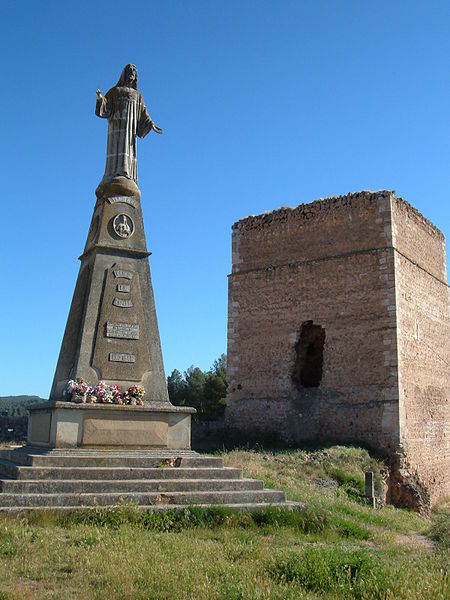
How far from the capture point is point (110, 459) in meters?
7.76

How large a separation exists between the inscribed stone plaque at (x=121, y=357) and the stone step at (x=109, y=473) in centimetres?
170

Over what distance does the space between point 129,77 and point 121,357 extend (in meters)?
4.54

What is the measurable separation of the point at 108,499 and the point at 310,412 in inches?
502

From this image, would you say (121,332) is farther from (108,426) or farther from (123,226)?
(123,226)

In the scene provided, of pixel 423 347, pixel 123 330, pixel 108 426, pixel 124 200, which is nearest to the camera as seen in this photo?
pixel 108 426

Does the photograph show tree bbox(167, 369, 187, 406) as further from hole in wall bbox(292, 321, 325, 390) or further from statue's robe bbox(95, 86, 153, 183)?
statue's robe bbox(95, 86, 153, 183)

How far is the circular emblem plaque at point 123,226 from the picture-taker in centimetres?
950

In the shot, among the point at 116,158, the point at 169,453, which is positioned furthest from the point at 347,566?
the point at 116,158

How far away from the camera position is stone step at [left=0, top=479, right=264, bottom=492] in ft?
22.6

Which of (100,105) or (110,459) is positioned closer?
(110,459)

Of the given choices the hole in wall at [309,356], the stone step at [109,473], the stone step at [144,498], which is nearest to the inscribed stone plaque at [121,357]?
the stone step at [109,473]

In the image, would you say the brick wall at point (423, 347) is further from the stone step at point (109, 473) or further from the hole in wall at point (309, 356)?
the stone step at point (109, 473)

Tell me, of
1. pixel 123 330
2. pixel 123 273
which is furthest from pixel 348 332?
pixel 123 330

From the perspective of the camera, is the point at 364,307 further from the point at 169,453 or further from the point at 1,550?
the point at 1,550
